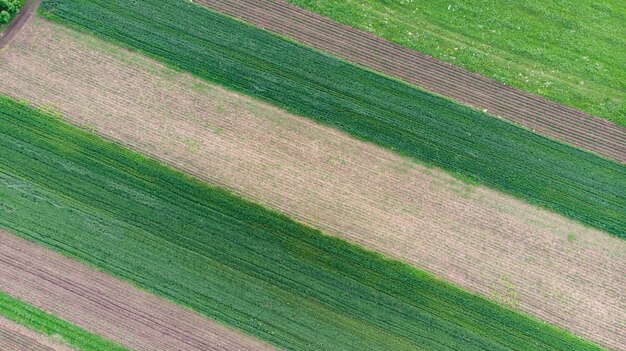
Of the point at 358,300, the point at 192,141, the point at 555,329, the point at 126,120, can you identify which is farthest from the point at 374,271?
the point at 126,120

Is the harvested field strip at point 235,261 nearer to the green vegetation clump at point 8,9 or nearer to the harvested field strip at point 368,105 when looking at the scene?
the harvested field strip at point 368,105

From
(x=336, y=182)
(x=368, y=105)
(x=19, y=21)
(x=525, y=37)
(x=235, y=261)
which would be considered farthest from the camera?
(x=525, y=37)

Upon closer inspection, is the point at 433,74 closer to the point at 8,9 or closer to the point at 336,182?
the point at 336,182

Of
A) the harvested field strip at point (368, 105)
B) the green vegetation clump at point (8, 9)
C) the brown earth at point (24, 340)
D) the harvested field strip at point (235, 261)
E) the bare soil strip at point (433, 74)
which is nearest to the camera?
the brown earth at point (24, 340)

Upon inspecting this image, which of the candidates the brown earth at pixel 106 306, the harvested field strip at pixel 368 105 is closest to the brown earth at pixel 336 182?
the harvested field strip at pixel 368 105

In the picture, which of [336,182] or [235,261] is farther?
[336,182]

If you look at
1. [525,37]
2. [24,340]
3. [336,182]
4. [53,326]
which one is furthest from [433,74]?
[24,340]

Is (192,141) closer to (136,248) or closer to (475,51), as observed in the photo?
(136,248)
